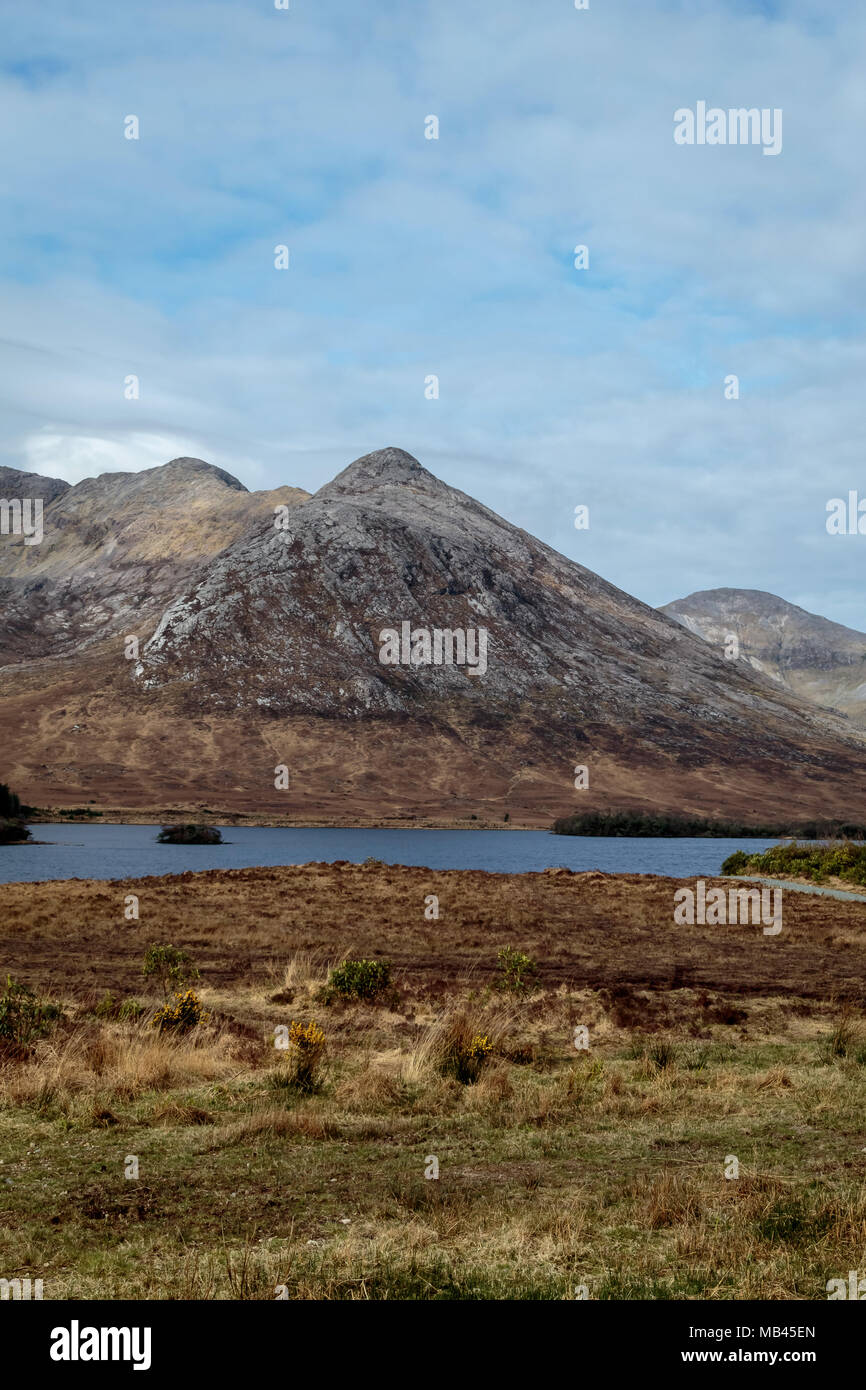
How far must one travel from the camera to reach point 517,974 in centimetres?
2459

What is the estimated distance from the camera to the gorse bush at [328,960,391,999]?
22.4 meters

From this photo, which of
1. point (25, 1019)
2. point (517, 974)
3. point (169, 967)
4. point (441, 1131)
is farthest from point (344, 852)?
point (441, 1131)

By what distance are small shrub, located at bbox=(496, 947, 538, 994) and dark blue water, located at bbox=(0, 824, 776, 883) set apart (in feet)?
147

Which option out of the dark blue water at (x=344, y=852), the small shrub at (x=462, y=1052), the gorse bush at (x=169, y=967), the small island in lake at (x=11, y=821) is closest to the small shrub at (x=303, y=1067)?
the small shrub at (x=462, y=1052)

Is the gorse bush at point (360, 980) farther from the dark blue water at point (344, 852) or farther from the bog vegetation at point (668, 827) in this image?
the bog vegetation at point (668, 827)

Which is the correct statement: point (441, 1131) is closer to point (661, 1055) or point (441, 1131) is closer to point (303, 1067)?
point (303, 1067)

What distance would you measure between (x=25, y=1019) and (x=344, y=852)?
85.1 meters

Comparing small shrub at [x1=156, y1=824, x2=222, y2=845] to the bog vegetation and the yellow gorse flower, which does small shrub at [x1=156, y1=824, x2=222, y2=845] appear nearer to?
the bog vegetation

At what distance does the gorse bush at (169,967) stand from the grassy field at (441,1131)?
0.45 metres

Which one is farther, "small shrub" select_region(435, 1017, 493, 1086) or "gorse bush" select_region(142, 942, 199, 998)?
"gorse bush" select_region(142, 942, 199, 998)

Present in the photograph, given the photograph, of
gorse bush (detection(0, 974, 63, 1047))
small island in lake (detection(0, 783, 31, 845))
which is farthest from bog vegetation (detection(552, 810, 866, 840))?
gorse bush (detection(0, 974, 63, 1047))

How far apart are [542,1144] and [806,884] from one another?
4772 cm

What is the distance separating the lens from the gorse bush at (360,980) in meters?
22.4
